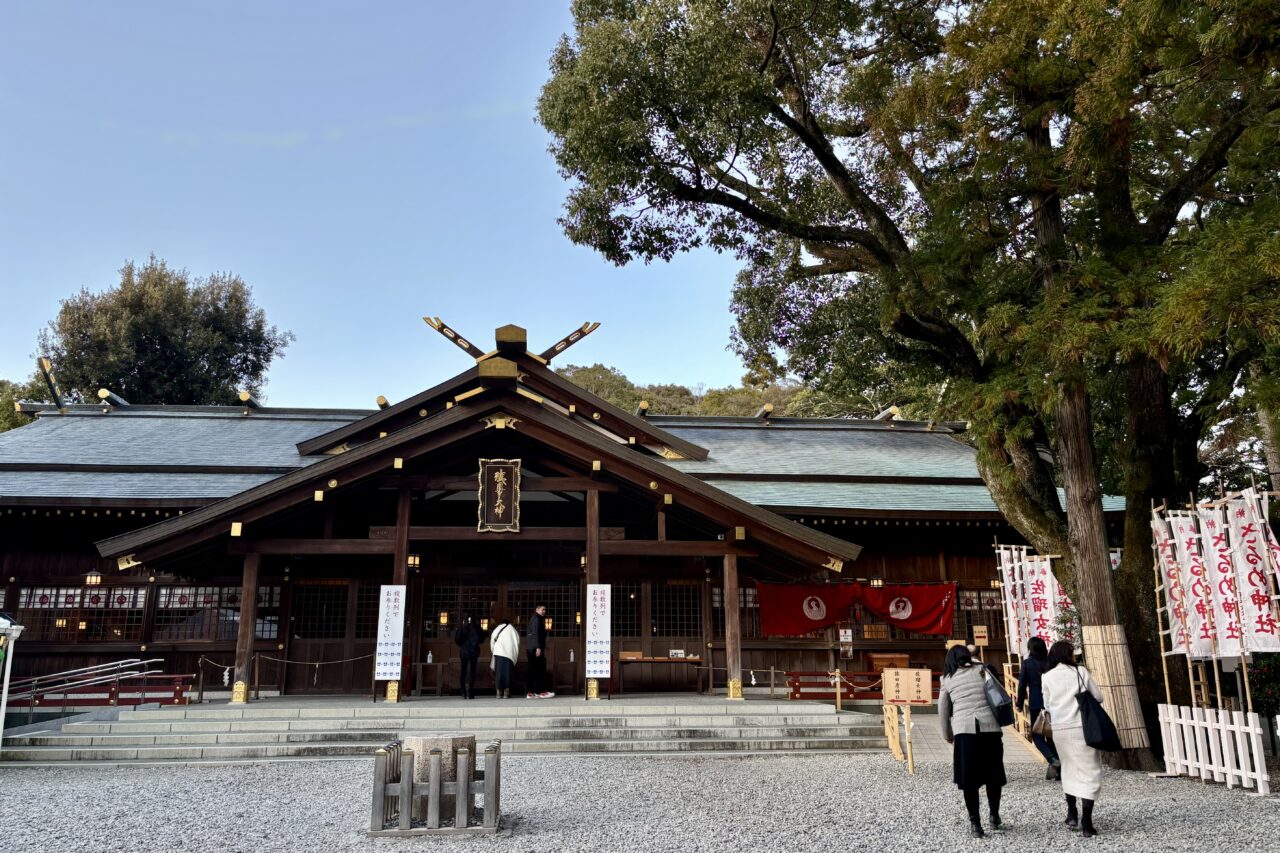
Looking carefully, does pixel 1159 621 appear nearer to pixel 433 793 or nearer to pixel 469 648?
pixel 433 793

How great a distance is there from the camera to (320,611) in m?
15.7

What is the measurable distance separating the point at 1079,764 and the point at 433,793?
5044 millimetres

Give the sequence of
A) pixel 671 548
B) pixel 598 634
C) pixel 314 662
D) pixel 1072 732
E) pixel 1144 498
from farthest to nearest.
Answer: pixel 314 662 → pixel 671 548 → pixel 598 634 → pixel 1144 498 → pixel 1072 732

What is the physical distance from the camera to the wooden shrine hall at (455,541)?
13.5 meters

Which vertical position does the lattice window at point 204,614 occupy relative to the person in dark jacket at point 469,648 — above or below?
above

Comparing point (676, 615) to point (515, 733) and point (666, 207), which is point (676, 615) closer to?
point (515, 733)

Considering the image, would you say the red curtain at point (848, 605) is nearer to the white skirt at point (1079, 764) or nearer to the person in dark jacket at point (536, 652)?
the person in dark jacket at point (536, 652)

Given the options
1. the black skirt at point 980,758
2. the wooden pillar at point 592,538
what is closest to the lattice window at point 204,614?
the wooden pillar at point 592,538

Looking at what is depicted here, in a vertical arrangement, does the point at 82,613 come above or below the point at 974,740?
above

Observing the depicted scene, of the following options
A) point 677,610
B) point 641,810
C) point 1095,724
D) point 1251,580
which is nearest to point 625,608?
point 677,610

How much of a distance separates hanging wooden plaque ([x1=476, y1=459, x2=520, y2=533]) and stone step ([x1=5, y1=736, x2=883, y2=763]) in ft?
11.1

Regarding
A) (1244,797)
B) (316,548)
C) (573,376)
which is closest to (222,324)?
(573,376)

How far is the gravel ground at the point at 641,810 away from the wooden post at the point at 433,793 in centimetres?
18

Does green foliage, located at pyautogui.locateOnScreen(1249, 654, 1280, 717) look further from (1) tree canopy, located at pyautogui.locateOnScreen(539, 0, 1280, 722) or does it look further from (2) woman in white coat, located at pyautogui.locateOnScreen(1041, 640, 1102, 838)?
(2) woman in white coat, located at pyautogui.locateOnScreen(1041, 640, 1102, 838)
